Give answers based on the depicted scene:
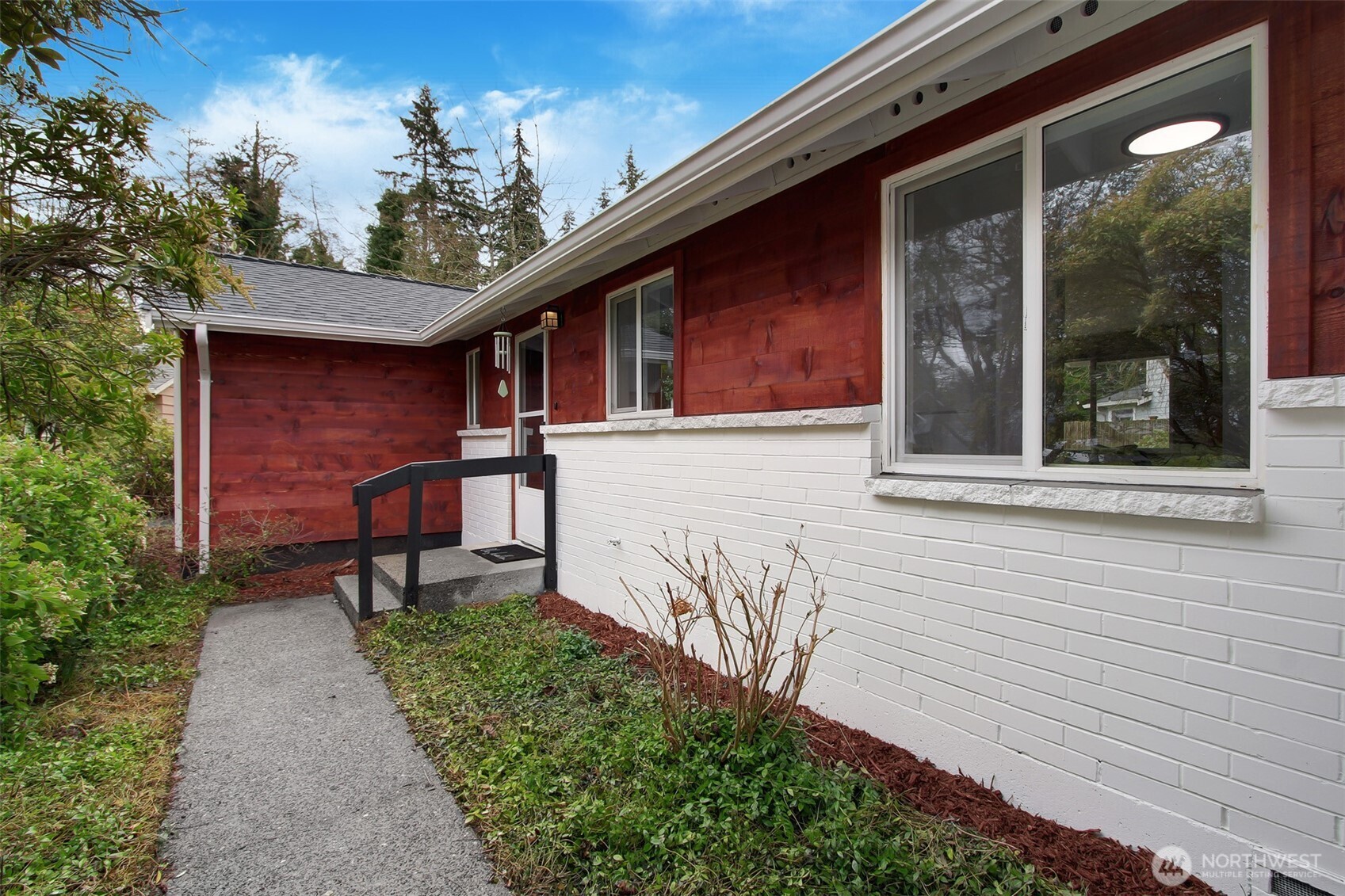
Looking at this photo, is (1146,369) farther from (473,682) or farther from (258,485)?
(258,485)

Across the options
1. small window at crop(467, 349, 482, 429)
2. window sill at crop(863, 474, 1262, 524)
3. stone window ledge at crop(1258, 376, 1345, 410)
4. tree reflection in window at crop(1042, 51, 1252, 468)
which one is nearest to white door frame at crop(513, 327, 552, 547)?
small window at crop(467, 349, 482, 429)

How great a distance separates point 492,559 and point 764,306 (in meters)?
3.83

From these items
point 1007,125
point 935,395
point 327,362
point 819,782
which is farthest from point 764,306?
point 327,362

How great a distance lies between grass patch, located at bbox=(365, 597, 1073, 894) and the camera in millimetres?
1928

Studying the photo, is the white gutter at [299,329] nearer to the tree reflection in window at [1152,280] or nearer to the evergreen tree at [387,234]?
the tree reflection in window at [1152,280]

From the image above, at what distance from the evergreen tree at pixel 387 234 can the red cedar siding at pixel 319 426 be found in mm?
10892

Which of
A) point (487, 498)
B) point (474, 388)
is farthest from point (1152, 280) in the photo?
point (474, 388)

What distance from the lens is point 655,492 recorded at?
424 cm

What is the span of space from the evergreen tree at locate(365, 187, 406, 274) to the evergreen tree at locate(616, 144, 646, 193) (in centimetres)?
655

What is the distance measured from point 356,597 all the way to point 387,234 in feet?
50.3

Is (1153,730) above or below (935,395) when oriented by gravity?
below

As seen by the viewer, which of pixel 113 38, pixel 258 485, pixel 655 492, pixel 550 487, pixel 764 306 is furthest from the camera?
pixel 258 485

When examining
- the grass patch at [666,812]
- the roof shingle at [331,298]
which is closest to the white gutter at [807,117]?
the grass patch at [666,812]

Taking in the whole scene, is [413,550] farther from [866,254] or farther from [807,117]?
[807,117]
